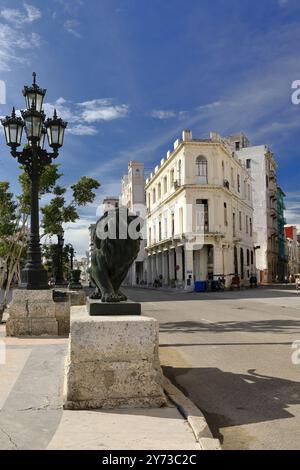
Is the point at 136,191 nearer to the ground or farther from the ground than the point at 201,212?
farther from the ground

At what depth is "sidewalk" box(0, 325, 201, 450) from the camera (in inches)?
149

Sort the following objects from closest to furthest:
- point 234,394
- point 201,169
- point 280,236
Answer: point 234,394
point 201,169
point 280,236

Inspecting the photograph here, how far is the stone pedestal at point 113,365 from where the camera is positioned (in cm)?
470

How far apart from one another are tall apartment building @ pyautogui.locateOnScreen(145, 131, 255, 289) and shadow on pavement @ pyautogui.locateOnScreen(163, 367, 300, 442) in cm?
3299

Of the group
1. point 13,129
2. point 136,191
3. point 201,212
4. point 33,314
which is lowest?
point 33,314

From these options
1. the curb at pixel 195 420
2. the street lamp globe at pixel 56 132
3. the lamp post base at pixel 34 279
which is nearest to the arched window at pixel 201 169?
the street lamp globe at pixel 56 132

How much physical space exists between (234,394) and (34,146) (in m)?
7.19

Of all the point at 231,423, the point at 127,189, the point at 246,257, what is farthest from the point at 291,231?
the point at 231,423

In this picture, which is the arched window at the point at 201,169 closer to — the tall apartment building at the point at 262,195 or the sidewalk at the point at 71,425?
the tall apartment building at the point at 262,195

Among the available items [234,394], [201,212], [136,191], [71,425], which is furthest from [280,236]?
[71,425]

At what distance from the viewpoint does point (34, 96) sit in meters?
10.6

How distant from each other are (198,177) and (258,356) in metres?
34.5

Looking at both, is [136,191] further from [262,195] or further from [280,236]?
[280,236]

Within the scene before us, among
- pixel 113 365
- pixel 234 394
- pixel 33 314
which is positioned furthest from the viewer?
pixel 33 314
